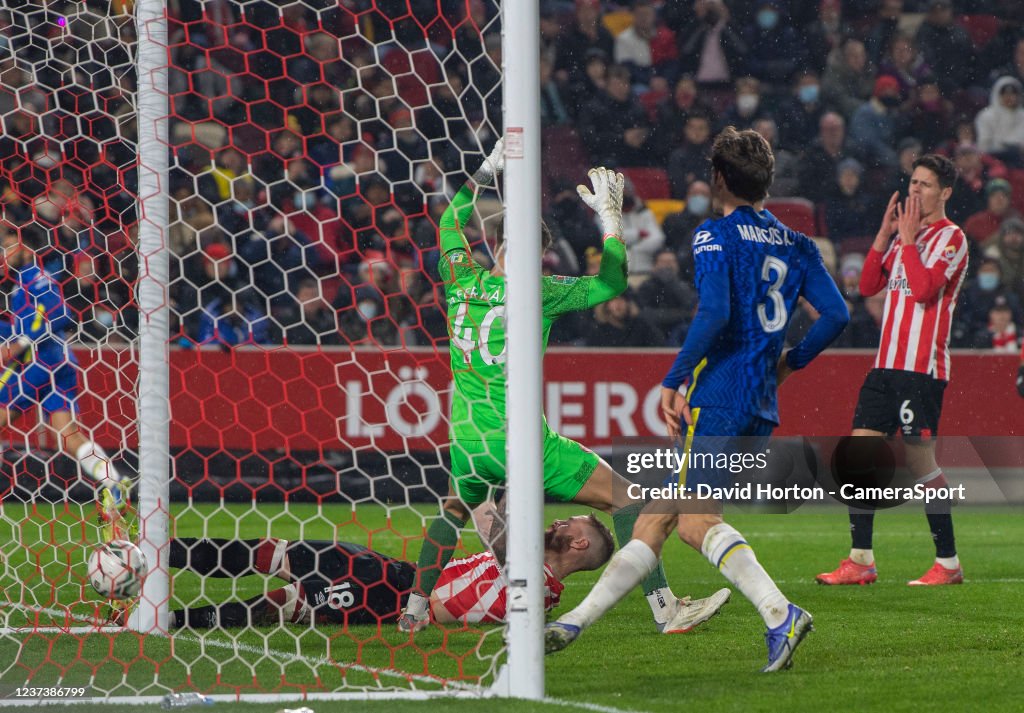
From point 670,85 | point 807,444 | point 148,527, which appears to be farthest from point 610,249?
point 670,85

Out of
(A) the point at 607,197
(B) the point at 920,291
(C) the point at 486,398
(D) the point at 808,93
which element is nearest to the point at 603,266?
(A) the point at 607,197

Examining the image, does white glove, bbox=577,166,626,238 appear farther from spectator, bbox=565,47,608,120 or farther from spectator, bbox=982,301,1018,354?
spectator, bbox=565,47,608,120

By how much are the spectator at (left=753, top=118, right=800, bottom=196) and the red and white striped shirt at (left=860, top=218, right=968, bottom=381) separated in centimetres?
709

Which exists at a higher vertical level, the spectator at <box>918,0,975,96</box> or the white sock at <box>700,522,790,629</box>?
the spectator at <box>918,0,975,96</box>

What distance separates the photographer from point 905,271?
7.24 metres

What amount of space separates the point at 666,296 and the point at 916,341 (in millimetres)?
5861

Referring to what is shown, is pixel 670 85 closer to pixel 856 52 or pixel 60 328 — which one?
pixel 856 52

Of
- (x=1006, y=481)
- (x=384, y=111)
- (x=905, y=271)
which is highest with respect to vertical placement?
(x=384, y=111)

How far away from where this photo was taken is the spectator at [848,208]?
46.6 feet

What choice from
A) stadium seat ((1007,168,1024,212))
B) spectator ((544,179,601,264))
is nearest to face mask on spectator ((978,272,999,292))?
stadium seat ((1007,168,1024,212))

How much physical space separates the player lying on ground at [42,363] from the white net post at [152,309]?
0.45m

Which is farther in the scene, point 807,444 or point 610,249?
point 807,444

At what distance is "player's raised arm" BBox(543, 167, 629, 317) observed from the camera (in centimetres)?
493

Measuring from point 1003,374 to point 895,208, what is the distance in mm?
4935
